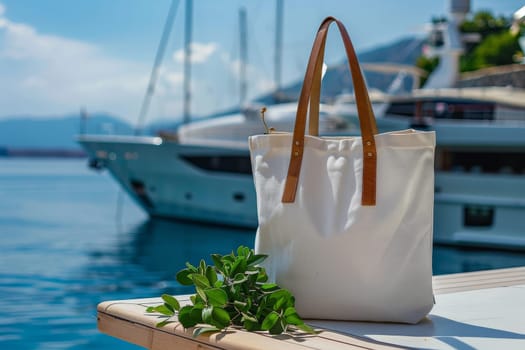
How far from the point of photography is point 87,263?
10180 mm

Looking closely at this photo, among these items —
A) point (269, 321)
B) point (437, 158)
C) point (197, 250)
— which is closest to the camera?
point (269, 321)

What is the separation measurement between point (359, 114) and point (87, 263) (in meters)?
8.80

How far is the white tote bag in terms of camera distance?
1814 millimetres

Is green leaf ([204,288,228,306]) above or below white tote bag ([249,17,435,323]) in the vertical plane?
below

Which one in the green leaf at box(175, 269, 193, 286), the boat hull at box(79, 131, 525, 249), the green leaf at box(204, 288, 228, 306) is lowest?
the boat hull at box(79, 131, 525, 249)

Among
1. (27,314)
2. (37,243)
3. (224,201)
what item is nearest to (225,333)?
(27,314)

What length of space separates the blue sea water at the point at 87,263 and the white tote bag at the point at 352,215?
12.5 feet

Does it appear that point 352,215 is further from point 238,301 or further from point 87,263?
point 87,263

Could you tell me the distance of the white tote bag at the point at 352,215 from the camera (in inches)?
71.4

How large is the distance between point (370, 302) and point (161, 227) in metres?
13.6

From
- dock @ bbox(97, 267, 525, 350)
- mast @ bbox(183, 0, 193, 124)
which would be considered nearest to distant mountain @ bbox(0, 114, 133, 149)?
mast @ bbox(183, 0, 193, 124)

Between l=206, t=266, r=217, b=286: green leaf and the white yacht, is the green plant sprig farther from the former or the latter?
the white yacht

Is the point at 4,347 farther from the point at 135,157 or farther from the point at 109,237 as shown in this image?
the point at 135,157

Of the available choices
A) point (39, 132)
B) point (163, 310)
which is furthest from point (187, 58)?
point (39, 132)
